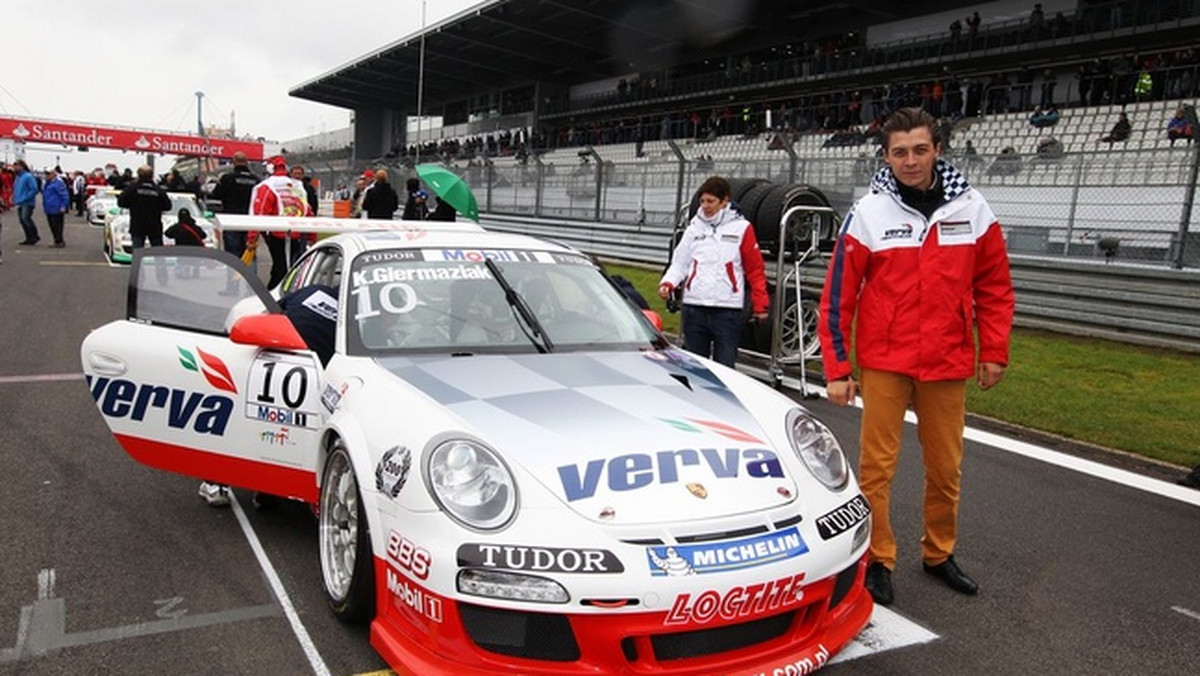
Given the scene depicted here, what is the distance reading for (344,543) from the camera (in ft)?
9.46

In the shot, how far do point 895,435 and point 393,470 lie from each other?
196cm

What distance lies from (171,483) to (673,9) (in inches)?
1138

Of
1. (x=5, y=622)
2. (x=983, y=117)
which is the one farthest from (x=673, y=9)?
(x=5, y=622)

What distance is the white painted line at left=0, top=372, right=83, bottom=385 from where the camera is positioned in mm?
6215

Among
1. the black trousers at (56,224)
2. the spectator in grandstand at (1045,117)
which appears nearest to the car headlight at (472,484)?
the black trousers at (56,224)

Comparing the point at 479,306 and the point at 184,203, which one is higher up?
the point at 184,203

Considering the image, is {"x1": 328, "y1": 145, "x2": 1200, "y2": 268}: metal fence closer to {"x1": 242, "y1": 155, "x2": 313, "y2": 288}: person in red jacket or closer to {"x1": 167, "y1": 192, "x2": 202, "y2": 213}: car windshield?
{"x1": 242, "y1": 155, "x2": 313, "y2": 288}: person in red jacket

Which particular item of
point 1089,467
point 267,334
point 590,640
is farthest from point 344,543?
point 1089,467

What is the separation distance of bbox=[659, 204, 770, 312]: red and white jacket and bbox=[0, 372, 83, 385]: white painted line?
4.82 m

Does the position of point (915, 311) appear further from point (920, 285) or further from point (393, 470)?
point (393, 470)

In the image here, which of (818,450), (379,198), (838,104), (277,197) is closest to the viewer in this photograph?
(818,450)

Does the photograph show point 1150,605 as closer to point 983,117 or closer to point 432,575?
point 432,575

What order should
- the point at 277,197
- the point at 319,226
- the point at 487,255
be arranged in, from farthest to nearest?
the point at 277,197 < the point at 319,226 < the point at 487,255

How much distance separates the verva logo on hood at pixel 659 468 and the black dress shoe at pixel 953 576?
4.30ft
